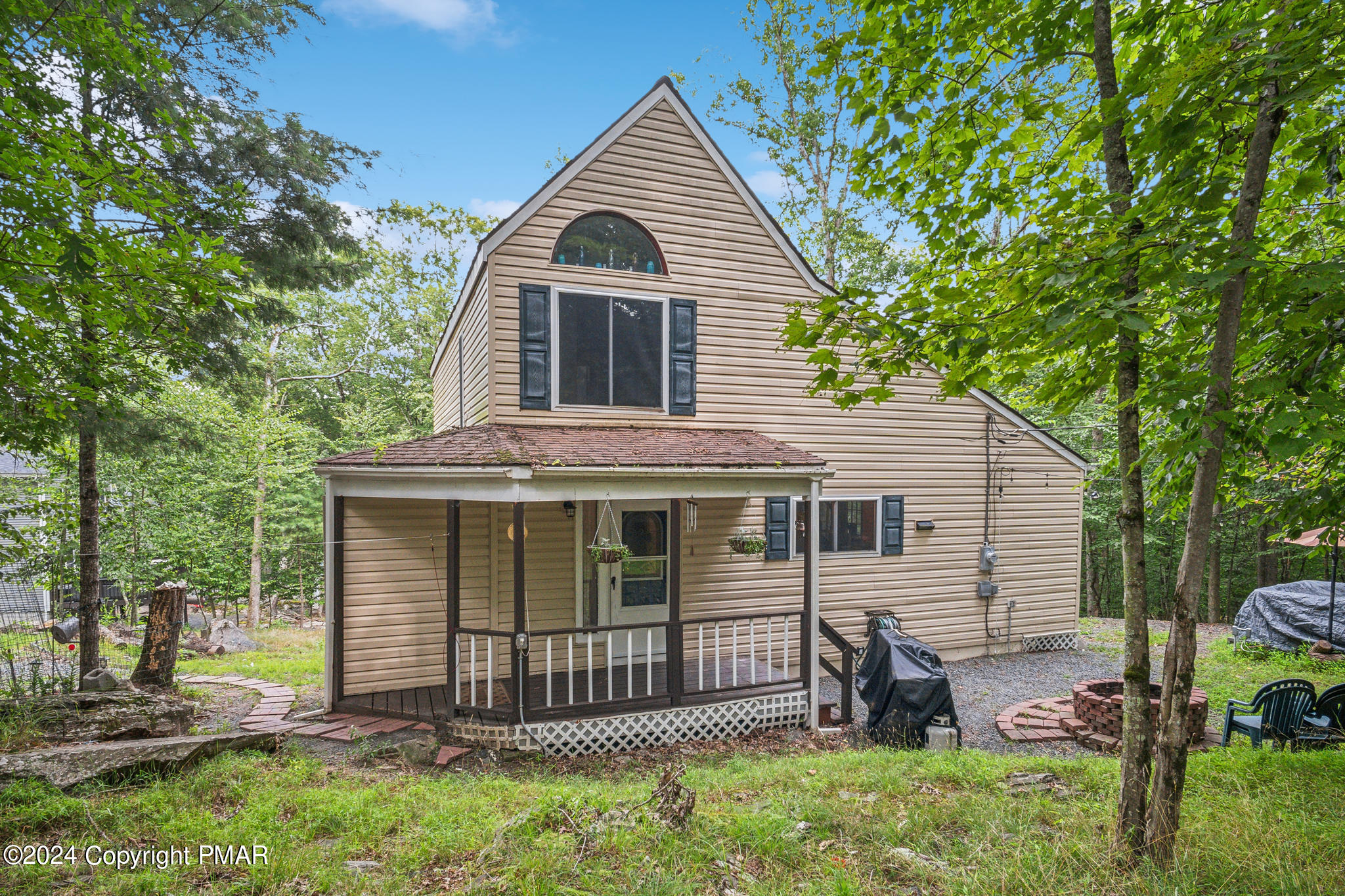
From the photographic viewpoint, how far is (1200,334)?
3.71m

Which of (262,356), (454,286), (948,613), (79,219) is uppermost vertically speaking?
(454,286)

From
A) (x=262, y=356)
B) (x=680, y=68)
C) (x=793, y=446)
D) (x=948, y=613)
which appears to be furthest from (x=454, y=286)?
(x=948, y=613)

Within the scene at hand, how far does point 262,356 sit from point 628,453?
19621 mm

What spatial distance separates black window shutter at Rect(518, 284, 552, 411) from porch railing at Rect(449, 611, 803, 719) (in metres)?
2.97

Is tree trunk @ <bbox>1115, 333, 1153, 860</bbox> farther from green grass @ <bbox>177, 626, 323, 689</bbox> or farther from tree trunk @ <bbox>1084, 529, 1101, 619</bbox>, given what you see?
tree trunk @ <bbox>1084, 529, 1101, 619</bbox>

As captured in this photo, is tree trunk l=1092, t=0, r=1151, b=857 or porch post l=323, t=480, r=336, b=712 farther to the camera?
porch post l=323, t=480, r=336, b=712

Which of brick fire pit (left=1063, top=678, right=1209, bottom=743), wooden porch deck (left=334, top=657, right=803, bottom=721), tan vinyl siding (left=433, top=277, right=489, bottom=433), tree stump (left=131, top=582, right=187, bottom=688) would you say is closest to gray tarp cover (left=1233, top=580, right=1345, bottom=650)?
brick fire pit (left=1063, top=678, right=1209, bottom=743)

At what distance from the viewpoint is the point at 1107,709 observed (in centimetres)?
689

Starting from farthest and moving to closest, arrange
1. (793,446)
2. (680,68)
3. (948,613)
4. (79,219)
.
→ (680,68) → (948,613) → (793,446) → (79,219)

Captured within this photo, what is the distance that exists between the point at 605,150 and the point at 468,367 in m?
3.71

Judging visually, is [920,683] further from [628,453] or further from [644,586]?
[628,453]

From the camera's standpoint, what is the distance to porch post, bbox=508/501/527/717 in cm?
609

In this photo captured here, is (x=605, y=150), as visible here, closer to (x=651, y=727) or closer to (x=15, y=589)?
(x=651, y=727)

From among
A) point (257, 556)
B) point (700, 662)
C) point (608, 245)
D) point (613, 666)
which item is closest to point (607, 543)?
point (700, 662)
